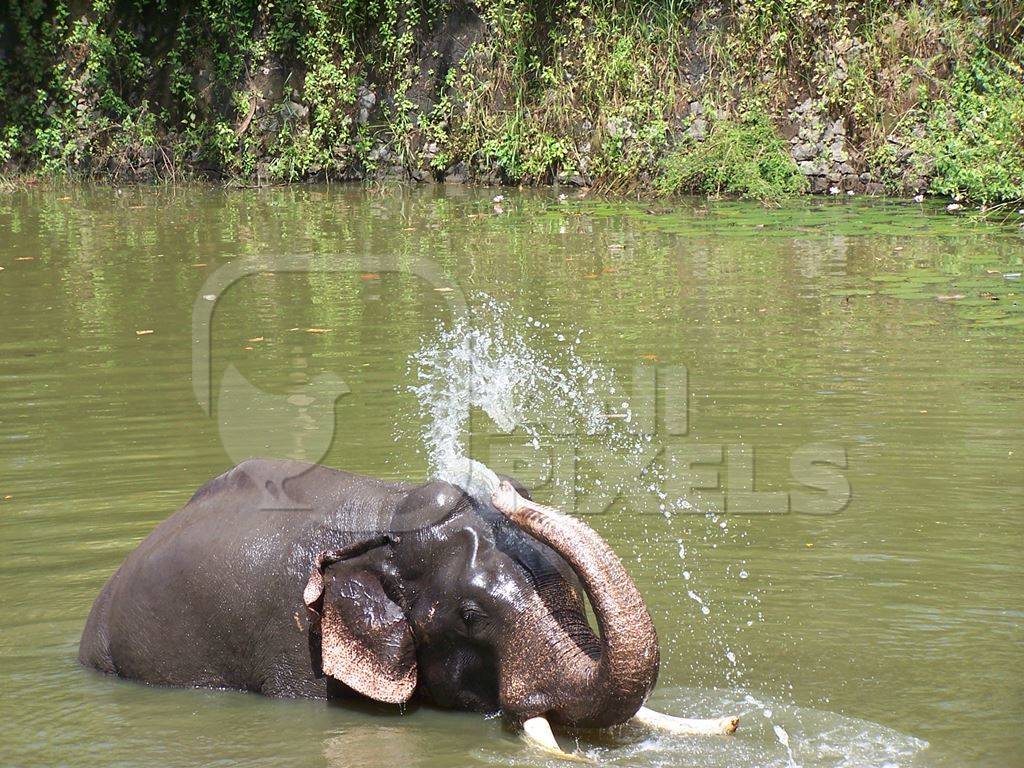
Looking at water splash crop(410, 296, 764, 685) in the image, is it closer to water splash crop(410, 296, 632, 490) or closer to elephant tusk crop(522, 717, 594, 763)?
water splash crop(410, 296, 632, 490)

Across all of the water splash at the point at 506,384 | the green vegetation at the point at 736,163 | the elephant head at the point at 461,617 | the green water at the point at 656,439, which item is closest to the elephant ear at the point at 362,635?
the elephant head at the point at 461,617

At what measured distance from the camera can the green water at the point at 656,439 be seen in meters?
4.74

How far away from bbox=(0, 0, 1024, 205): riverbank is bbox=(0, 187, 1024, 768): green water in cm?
115

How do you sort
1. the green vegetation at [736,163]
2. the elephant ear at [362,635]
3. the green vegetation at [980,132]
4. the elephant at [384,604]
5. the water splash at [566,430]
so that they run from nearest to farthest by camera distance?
the elephant at [384,604]
the elephant ear at [362,635]
the water splash at [566,430]
the green vegetation at [980,132]
the green vegetation at [736,163]

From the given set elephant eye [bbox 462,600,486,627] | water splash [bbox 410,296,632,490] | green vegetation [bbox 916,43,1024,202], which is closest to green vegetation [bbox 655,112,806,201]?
green vegetation [bbox 916,43,1024,202]

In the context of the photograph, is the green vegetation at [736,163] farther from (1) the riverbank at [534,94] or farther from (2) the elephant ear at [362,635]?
(2) the elephant ear at [362,635]

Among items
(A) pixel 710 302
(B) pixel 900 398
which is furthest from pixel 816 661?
(A) pixel 710 302

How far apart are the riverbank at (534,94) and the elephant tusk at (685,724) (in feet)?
38.9

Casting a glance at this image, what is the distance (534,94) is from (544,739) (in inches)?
606

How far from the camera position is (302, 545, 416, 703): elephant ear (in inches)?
180

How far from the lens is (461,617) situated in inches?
177

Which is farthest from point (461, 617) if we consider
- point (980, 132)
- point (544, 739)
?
point (980, 132)

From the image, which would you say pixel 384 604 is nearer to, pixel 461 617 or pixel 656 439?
pixel 461 617

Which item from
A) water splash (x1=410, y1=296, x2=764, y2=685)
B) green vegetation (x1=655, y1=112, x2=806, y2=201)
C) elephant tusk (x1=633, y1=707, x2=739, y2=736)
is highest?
green vegetation (x1=655, y1=112, x2=806, y2=201)
